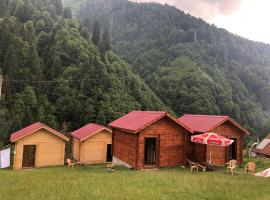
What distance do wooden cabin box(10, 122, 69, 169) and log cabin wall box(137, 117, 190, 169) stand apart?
10.9 metres

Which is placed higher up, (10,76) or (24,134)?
(10,76)

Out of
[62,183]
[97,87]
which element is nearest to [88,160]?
[62,183]

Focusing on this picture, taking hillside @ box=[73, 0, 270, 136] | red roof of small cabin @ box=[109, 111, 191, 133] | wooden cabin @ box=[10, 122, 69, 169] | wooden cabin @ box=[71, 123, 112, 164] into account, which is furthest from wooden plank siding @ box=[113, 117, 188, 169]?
hillside @ box=[73, 0, 270, 136]

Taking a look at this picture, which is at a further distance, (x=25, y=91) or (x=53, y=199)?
(x=25, y=91)

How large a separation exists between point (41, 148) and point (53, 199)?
16.9 metres

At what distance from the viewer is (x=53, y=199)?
42.0 feet

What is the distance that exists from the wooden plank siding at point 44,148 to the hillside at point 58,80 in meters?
27.8

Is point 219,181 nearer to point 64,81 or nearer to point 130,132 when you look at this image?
point 130,132

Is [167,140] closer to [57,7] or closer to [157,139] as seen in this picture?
[157,139]

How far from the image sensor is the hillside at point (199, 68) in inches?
4643

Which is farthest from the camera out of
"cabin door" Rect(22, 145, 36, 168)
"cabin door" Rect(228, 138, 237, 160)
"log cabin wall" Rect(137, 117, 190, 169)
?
"cabin door" Rect(22, 145, 36, 168)

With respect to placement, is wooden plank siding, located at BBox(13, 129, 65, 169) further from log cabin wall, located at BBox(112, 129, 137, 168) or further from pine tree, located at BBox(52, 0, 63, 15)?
pine tree, located at BBox(52, 0, 63, 15)

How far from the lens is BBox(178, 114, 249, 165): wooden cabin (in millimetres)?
24069

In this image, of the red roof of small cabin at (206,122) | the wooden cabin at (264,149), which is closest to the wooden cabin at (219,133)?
the red roof of small cabin at (206,122)
